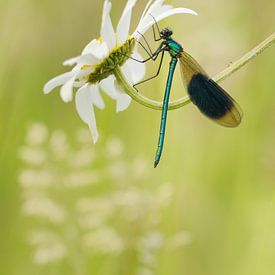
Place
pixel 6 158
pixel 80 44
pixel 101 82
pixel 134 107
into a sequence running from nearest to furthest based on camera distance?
pixel 101 82, pixel 6 158, pixel 134 107, pixel 80 44

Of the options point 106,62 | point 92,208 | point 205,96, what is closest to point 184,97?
point 106,62

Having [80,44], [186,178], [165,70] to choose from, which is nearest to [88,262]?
[186,178]

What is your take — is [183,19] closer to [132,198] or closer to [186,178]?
[186,178]

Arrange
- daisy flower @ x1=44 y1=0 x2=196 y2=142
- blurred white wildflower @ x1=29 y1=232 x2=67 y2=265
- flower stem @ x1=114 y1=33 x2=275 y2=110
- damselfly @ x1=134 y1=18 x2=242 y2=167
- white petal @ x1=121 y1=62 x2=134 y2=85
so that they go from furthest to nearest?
blurred white wildflower @ x1=29 y1=232 x2=67 y2=265, damselfly @ x1=134 y1=18 x2=242 y2=167, white petal @ x1=121 y1=62 x2=134 y2=85, daisy flower @ x1=44 y1=0 x2=196 y2=142, flower stem @ x1=114 y1=33 x2=275 y2=110

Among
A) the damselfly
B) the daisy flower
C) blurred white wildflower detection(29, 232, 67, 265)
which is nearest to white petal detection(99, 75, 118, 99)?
the daisy flower

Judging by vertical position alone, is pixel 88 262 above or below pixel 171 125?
below

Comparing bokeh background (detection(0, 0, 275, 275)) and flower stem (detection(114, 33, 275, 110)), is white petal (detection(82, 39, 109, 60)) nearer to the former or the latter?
flower stem (detection(114, 33, 275, 110))
